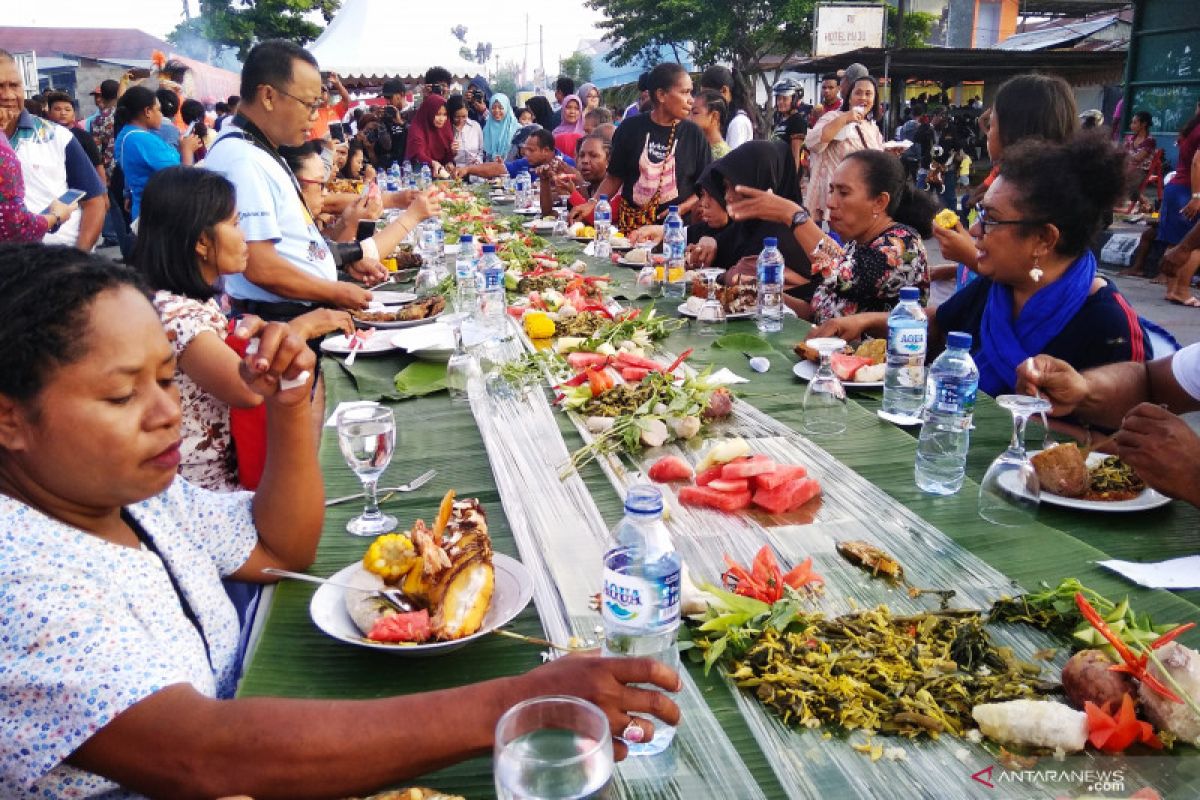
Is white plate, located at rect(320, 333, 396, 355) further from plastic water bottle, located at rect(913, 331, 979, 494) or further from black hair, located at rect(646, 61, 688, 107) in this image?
black hair, located at rect(646, 61, 688, 107)

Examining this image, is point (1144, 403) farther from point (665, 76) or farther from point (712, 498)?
point (665, 76)

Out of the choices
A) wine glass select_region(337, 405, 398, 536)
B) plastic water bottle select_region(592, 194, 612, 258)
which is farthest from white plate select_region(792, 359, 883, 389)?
plastic water bottle select_region(592, 194, 612, 258)

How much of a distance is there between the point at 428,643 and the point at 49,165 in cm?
575

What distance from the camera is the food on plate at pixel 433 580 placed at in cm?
139

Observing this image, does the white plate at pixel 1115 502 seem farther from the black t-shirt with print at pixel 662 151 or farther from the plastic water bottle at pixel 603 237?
the black t-shirt with print at pixel 662 151

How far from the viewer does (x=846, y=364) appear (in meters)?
2.85

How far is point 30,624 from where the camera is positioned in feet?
3.35

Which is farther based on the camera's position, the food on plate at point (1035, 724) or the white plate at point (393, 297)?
the white plate at point (393, 297)

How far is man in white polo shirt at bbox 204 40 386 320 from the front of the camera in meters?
3.30

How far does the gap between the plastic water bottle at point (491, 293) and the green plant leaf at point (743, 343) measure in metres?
0.89

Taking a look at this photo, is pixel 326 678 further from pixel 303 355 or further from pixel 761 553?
pixel 761 553

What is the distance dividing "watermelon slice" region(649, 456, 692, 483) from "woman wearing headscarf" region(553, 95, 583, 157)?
30.9 feet

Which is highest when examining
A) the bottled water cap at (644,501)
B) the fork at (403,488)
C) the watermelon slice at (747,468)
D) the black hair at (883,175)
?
the black hair at (883,175)

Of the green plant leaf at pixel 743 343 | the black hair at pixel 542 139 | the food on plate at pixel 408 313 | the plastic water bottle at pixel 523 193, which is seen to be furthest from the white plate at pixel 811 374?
the black hair at pixel 542 139
